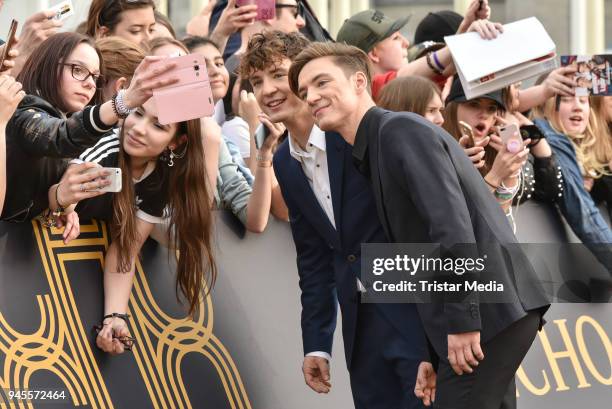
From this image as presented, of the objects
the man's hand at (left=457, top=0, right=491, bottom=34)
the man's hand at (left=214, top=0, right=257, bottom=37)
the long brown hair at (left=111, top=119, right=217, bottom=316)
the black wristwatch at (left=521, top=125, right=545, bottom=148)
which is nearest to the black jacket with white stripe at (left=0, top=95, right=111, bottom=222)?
the long brown hair at (left=111, top=119, right=217, bottom=316)

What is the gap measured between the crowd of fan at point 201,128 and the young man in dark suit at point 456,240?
827 millimetres

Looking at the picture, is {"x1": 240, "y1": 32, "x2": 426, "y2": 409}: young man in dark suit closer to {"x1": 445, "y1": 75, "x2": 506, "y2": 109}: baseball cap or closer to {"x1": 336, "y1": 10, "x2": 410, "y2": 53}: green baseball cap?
{"x1": 445, "y1": 75, "x2": 506, "y2": 109}: baseball cap

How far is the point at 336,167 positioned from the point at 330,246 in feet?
1.32

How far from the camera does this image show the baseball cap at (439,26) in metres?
8.93

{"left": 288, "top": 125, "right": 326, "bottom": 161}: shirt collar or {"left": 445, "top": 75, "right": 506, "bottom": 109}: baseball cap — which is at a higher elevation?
{"left": 288, "top": 125, "right": 326, "bottom": 161}: shirt collar

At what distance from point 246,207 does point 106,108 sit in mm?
1879

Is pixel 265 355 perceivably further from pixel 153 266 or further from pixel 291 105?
pixel 291 105

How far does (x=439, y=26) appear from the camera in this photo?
9.00m

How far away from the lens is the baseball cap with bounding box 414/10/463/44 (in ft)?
29.3

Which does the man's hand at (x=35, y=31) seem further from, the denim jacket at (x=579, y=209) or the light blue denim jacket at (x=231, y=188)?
the denim jacket at (x=579, y=209)

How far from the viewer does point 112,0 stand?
24.7 ft

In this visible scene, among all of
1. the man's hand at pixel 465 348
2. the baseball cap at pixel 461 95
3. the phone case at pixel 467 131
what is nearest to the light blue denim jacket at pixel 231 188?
the phone case at pixel 467 131

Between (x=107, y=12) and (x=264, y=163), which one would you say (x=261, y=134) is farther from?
(x=107, y=12)

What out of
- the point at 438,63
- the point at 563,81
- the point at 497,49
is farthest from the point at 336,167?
the point at 563,81
